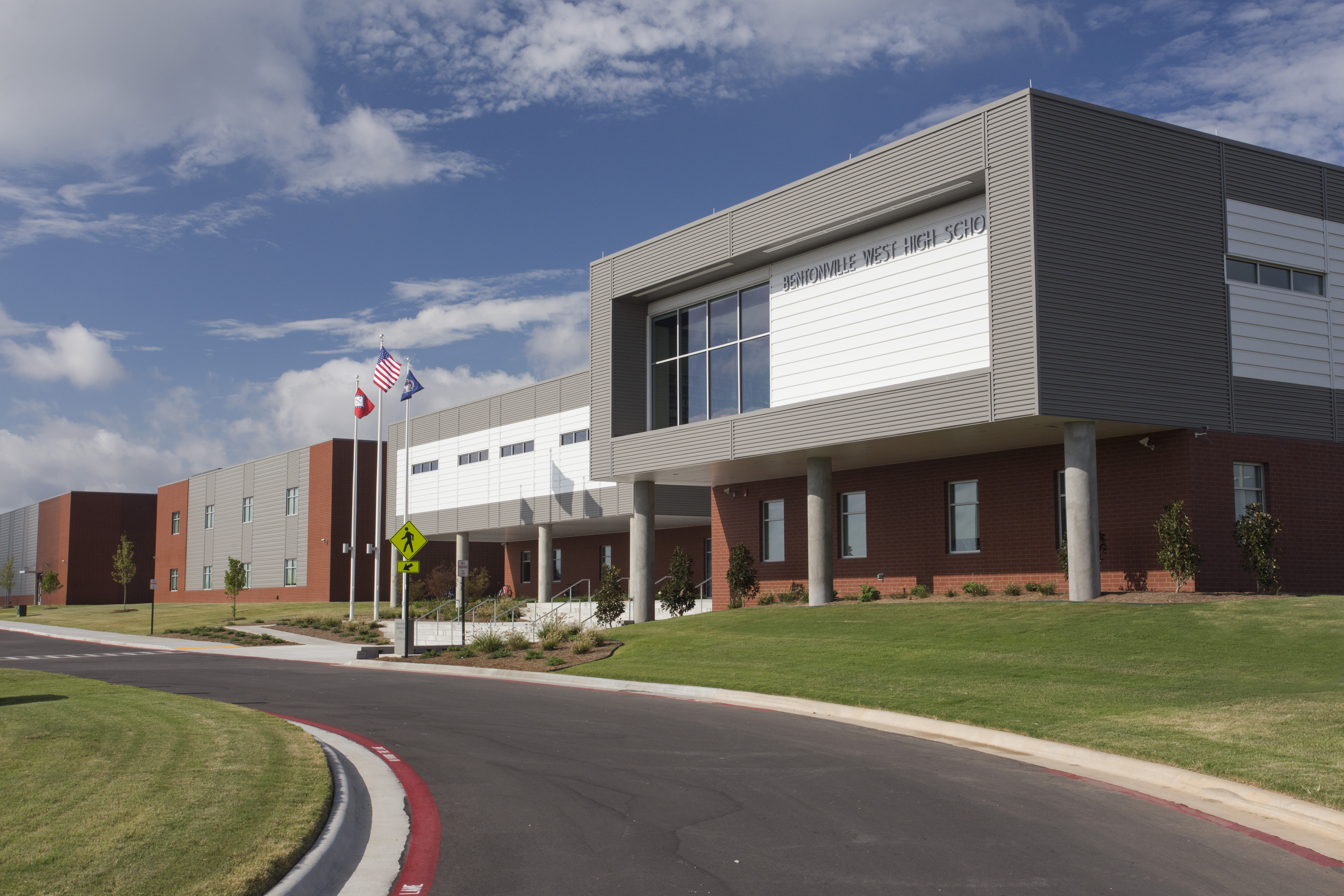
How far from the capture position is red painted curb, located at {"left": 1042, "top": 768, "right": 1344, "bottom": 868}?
25.8ft

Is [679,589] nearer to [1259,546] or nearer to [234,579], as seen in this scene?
[1259,546]

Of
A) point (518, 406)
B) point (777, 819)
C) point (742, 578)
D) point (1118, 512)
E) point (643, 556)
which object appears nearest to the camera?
point (777, 819)

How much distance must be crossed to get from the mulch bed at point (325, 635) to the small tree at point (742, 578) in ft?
44.2

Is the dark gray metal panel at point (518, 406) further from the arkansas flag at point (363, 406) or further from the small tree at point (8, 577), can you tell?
the small tree at point (8, 577)

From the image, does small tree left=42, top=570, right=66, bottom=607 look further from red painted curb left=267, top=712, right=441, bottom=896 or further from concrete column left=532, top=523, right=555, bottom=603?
red painted curb left=267, top=712, right=441, bottom=896

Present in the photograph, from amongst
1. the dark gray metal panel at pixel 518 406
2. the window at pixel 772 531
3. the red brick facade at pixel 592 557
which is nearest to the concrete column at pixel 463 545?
the red brick facade at pixel 592 557

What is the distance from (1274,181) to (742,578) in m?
18.6

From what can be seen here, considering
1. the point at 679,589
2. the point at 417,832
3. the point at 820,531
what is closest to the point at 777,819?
the point at 417,832

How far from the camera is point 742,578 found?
3588cm

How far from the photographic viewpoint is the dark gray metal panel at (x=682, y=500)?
4347 centimetres

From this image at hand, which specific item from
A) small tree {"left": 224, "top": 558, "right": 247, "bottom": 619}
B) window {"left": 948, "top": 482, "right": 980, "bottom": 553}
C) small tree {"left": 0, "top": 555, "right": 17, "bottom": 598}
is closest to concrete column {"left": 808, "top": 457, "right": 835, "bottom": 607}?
window {"left": 948, "top": 482, "right": 980, "bottom": 553}

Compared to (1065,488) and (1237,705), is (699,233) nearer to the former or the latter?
(1065,488)

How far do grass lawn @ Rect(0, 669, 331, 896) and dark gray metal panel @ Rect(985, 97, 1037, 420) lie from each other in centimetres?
1670

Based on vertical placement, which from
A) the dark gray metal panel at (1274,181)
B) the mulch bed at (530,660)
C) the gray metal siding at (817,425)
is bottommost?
the mulch bed at (530,660)
